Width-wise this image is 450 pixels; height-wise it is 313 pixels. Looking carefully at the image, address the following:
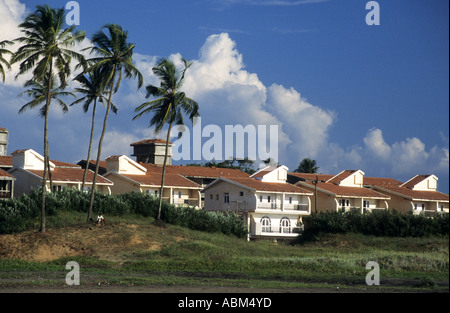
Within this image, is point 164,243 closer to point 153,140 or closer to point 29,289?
point 29,289

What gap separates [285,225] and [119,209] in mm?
20780

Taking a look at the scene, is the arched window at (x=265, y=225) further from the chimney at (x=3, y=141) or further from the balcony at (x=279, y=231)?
the chimney at (x=3, y=141)

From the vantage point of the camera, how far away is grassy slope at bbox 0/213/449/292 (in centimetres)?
3738

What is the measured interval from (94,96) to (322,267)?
2901 centimetres

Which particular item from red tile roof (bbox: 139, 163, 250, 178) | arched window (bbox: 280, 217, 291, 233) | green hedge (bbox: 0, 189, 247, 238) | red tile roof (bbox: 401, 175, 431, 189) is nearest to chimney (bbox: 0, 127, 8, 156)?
red tile roof (bbox: 139, 163, 250, 178)

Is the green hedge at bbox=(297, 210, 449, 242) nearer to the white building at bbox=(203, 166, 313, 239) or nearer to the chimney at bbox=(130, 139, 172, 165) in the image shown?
the white building at bbox=(203, 166, 313, 239)

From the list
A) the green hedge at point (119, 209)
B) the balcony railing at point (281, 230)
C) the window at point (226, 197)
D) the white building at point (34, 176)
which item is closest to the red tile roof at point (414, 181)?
the balcony railing at point (281, 230)

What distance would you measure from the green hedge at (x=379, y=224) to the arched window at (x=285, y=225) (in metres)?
3.11

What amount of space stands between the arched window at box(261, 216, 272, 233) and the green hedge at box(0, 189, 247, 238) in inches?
267

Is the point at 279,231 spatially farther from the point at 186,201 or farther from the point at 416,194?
the point at 416,194

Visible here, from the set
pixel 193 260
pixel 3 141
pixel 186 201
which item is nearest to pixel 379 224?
pixel 186 201
